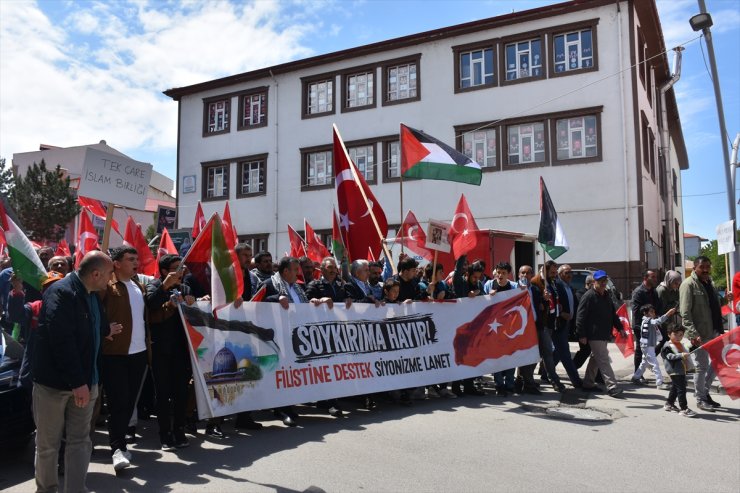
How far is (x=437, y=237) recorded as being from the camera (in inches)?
356

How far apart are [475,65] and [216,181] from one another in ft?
45.8

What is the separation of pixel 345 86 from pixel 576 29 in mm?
10071

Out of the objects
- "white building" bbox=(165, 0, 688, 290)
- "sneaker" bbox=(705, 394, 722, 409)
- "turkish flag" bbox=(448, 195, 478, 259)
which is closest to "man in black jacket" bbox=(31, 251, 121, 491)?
"turkish flag" bbox=(448, 195, 478, 259)

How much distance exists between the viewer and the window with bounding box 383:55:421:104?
25922 millimetres

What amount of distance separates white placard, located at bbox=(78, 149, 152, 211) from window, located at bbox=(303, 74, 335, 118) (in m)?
22.1

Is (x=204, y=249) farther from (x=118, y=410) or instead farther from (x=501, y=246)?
(x=501, y=246)

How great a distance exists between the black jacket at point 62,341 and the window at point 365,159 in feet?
73.8

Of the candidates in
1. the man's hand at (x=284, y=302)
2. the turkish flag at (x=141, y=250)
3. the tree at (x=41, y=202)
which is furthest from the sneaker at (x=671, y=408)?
the tree at (x=41, y=202)

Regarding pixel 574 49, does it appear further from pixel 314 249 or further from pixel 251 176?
pixel 251 176

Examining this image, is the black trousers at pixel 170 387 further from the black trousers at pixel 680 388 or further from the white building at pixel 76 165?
the white building at pixel 76 165

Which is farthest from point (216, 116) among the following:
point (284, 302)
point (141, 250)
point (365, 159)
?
point (284, 302)

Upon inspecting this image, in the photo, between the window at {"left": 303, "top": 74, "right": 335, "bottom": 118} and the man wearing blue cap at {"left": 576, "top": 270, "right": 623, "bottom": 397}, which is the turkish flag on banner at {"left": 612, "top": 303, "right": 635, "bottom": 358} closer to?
the man wearing blue cap at {"left": 576, "top": 270, "right": 623, "bottom": 397}

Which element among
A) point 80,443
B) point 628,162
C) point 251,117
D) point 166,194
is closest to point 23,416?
point 80,443

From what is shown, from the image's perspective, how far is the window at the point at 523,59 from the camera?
23.5 m
